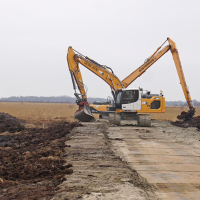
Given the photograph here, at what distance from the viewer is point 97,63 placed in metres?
23.8

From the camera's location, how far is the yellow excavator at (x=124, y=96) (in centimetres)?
2078

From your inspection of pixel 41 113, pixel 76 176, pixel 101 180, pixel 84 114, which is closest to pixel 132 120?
pixel 84 114

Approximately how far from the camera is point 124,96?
68.9ft

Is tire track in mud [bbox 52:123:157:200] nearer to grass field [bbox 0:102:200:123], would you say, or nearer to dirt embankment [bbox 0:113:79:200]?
dirt embankment [bbox 0:113:79:200]

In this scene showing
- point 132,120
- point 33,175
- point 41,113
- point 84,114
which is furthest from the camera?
point 41,113

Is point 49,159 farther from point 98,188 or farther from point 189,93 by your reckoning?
point 189,93

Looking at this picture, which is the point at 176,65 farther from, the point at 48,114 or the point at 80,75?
the point at 48,114

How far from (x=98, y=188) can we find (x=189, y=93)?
18671 mm

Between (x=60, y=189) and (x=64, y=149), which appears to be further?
(x=64, y=149)

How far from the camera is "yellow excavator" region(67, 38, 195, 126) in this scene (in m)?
20.8

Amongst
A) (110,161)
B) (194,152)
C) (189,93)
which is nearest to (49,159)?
(110,161)

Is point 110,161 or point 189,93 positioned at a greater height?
point 189,93

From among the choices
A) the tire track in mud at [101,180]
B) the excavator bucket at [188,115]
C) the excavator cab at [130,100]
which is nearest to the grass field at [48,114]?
the excavator bucket at [188,115]

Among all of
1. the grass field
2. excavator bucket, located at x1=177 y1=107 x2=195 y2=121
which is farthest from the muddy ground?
the grass field
